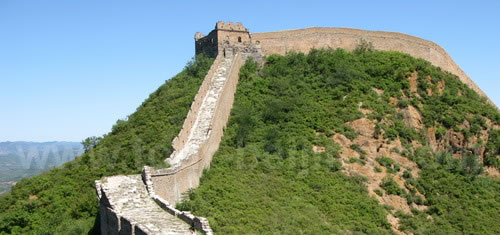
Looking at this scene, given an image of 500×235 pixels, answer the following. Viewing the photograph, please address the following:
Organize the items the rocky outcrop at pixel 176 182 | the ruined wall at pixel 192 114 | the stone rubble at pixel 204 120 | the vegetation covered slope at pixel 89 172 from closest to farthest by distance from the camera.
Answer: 1. the rocky outcrop at pixel 176 182
2. the vegetation covered slope at pixel 89 172
3. the stone rubble at pixel 204 120
4. the ruined wall at pixel 192 114

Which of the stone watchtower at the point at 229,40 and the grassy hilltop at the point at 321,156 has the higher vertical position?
the stone watchtower at the point at 229,40

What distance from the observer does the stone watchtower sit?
33.0 metres

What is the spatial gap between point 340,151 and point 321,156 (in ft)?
3.95

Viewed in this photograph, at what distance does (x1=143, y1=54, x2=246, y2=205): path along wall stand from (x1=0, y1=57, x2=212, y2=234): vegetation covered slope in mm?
1481

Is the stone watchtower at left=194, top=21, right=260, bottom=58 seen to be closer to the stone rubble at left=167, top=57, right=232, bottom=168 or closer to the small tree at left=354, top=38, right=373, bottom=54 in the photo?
the stone rubble at left=167, top=57, right=232, bottom=168

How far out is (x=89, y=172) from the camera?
24.2m

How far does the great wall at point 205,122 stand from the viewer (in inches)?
645

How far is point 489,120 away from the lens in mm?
31969

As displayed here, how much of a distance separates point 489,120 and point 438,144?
421cm

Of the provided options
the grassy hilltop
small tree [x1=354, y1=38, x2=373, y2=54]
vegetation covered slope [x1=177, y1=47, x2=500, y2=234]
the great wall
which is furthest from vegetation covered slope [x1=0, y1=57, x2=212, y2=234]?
small tree [x1=354, y1=38, x2=373, y2=54]

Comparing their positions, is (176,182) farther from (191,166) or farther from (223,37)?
(223,37)

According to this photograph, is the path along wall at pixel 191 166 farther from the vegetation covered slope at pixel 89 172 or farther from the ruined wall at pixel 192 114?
the vegetation covered slope at pixel 89 172

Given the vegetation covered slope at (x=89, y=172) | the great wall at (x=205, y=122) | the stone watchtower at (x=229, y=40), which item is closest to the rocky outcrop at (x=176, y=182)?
the great wall at (x=205, y=122)

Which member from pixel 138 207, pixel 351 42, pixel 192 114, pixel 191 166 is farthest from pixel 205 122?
pixel 351 42
